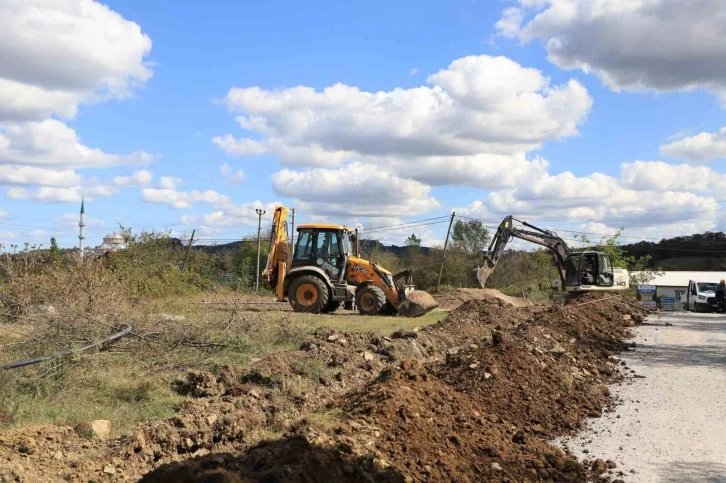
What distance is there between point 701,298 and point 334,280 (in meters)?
22.7

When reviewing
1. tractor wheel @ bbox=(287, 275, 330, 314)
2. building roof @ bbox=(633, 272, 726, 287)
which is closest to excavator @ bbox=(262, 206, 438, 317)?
tractor wheel @ bbox=(287, 275, 330, 314)

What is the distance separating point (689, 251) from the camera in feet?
282

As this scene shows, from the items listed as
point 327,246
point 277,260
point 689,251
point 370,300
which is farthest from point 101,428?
point 689,251

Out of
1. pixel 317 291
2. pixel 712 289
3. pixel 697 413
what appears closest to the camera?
pixel 697 413

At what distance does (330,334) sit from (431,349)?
248cm

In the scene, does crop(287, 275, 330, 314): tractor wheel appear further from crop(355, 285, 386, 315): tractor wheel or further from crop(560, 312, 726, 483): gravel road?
crop(560, 312, 726, 483): gravel road

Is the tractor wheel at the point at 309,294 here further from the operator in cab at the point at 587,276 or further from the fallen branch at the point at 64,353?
the operator in cab at the point at 587,276

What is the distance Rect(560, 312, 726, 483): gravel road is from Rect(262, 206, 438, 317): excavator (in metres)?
7.86

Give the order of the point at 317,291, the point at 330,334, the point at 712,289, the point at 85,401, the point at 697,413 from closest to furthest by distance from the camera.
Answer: the point at 85,401
the point at 697,413
the point at 330,334
the point at 317,291
the point at 712,289

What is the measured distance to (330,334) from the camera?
13.4m

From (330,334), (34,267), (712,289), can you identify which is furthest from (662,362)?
(712,289)

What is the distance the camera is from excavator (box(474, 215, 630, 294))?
1130 inches

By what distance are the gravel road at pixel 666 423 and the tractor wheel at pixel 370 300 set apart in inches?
307

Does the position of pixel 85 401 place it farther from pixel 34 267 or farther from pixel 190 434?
pixel 34 267
